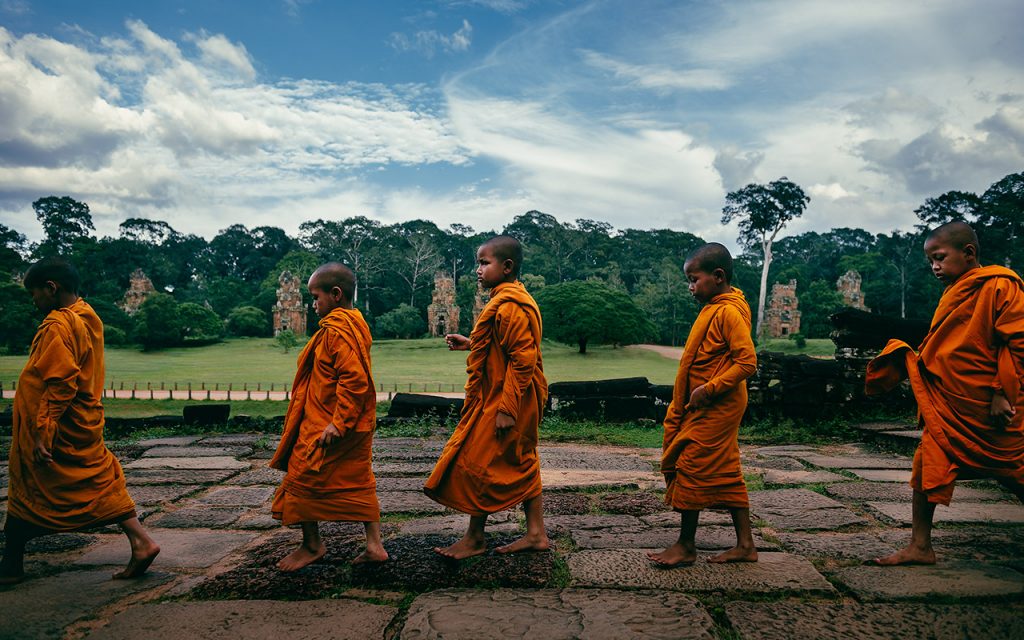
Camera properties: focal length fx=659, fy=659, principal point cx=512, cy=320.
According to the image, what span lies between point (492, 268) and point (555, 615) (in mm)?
1775

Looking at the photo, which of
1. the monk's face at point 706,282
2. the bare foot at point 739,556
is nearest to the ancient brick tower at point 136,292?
the monk's face at point 706,282

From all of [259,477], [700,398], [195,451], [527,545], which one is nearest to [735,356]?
[700,398]

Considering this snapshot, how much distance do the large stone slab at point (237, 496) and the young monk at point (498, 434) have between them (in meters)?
2.11

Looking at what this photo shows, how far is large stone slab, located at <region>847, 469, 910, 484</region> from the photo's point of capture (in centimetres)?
534

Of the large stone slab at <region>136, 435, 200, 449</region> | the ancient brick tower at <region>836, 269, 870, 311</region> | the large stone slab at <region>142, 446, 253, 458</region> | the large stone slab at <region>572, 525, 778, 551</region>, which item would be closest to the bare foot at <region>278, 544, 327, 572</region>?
the large stone slab at <region>572, 525, 778, 551</region>

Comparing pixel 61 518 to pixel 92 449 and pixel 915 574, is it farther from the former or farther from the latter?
pixel 915 574

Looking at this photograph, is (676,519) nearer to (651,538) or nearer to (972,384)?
(651,538)

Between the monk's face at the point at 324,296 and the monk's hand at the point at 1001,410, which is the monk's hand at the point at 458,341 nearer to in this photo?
the monk's face at the point at 324,296

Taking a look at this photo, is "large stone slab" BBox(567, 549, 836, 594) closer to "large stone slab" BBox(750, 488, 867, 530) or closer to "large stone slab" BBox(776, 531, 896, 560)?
"large stone slab" BBox(776, 531, 896, 560)

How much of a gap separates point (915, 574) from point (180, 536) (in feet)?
12.9

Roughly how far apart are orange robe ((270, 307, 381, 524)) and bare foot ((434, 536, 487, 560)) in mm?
382

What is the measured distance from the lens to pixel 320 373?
3.37 meters

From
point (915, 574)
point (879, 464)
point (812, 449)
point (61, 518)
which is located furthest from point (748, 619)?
point (812, 449)

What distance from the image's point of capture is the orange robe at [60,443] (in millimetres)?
3143
